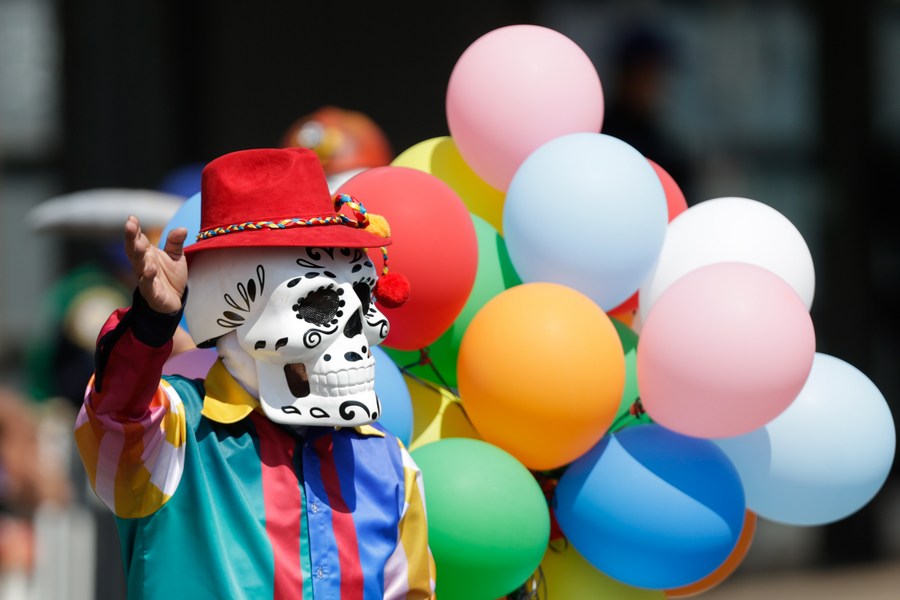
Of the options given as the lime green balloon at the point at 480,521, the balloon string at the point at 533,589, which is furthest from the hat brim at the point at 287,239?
the balloon string at the point at 533,589

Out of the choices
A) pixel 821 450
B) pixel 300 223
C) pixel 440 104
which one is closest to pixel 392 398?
pixel 300 223

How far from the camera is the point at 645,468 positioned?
2.83m

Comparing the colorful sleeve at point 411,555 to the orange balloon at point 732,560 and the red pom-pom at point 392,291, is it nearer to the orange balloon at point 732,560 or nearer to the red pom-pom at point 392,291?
the red pom-pom at point 392,291

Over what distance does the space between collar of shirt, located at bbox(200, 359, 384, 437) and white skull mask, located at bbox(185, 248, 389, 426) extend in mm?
42

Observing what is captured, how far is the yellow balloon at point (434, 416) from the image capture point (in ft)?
10.0

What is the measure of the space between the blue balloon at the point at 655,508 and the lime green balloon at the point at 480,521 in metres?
0.12

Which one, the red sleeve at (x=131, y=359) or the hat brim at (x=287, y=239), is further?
the hat brim at (x=287, y=239)

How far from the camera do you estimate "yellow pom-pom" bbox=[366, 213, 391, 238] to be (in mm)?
2582

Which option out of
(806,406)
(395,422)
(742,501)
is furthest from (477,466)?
(806,406)

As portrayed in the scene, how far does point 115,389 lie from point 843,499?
1.63 meters

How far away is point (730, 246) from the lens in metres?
3.06

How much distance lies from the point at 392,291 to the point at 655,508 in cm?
71

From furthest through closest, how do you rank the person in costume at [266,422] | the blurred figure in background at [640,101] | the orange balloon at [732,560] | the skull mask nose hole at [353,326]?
the blurred figure in background at [640,101]
the orange balloon at [732,560]
the skull mask nose hole at [353,326]
the person in costume at [266,422]

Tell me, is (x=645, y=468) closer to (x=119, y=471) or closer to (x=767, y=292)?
(x=767, y=292)
